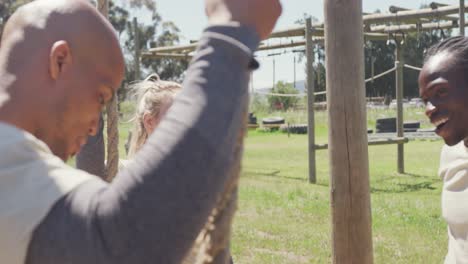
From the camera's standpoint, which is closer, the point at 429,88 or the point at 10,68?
the point at 10,68

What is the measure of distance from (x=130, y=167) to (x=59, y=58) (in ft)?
0.73

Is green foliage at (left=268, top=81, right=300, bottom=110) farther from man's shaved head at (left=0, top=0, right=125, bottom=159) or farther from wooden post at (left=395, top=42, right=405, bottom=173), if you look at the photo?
man's shaved head at (left=0, top=0, right=125, bottom=159)

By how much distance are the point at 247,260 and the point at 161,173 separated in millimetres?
5144

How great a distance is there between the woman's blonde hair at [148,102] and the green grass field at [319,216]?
0.59 metres

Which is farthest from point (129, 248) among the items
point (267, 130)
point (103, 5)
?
point (267, 130)

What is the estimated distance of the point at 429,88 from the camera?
6.52ft

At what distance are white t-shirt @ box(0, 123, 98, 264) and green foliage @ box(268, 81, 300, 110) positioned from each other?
33937mm

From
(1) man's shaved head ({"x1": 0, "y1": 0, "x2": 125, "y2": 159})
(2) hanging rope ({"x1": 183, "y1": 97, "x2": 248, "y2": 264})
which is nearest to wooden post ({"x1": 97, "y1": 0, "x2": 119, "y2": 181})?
(1) man's shaved head ({"x1": 0, "y1": 0, "x2": 125, "y2": 159})

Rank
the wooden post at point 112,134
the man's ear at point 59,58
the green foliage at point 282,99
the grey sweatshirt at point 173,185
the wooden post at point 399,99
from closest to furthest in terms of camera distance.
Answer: the grey sweatshirt at point 173,185 < the man's ear at point 59,58 < the wooden post at point 112,134 < the wooden post at point 399,99 < the green foliage at point 282,99

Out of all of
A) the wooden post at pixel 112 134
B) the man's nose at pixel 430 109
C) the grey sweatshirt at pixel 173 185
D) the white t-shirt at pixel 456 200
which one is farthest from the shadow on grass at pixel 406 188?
the grey sweatshirt at pixel 173 185

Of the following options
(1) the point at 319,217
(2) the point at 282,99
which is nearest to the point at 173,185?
(1) the point at 319,217

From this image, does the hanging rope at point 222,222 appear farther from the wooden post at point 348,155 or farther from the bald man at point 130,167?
the wooden post at point 348,155

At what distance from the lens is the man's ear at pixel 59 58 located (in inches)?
34.2

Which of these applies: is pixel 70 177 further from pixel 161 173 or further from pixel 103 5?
pixel 103 5
